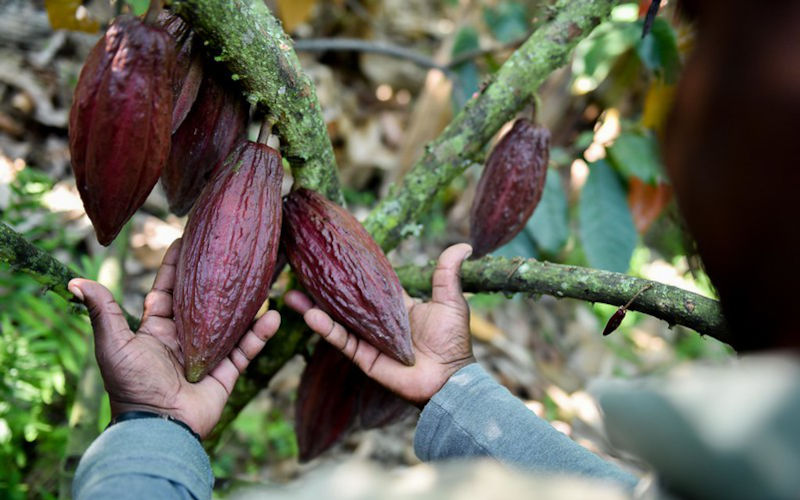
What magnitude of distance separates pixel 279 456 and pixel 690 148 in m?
1.91

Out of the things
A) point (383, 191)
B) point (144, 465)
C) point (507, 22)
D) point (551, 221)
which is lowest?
point (383, 191)

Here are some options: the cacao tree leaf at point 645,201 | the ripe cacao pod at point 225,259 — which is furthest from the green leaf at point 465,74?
the ripe cacao pod at point 225,259

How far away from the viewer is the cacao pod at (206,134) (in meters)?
0.88

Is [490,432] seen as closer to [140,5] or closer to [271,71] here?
[271,71]

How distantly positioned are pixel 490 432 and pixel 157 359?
0.57 m

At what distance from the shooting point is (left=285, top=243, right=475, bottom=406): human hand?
108 centimetres

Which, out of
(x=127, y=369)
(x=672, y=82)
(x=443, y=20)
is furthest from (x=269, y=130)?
(x=443, y=20)

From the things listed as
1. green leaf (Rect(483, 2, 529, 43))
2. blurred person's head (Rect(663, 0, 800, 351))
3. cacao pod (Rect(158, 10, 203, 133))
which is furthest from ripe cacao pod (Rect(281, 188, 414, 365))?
green leaf (Rect(483, 2, 529, 43))

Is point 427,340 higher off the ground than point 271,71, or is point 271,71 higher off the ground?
point 271,71

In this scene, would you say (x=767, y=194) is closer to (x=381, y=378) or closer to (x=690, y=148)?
(x=690, y=148)

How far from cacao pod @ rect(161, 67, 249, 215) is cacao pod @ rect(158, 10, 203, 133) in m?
0.03

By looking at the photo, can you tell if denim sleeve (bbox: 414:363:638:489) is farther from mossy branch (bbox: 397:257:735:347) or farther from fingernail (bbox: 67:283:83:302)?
fingernail (bbox: 67:283:83:302)

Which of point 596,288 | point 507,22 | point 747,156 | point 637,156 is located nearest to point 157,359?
point 596,288

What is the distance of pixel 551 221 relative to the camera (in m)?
1.55
